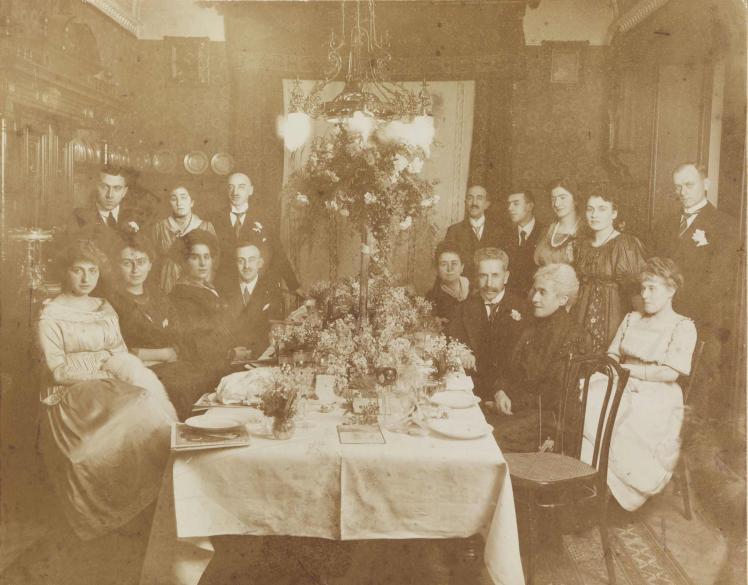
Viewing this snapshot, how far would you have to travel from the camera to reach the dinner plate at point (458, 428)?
2.79m

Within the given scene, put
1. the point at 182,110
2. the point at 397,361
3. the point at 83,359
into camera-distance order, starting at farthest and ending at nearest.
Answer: the point at 182,110
the point at 83,359
the point at 397,361

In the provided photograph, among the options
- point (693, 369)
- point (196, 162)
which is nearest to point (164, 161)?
Answer: point (196, 162)

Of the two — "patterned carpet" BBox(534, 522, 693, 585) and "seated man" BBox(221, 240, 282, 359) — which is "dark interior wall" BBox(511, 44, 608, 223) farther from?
"patterned carpet" BBox(534, 522, 693, 585)

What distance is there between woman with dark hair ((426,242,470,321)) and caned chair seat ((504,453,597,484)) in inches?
36.3

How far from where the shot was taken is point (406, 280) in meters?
3.89

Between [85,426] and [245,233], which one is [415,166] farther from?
[85,426]

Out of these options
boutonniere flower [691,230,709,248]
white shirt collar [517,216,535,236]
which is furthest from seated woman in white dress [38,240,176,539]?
boutonniere flower [691,230,709,248]

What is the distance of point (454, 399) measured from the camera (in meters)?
3.33

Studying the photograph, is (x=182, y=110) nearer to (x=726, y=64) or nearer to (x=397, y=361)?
(x=397, y=361)

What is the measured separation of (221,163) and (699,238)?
2.59 meters

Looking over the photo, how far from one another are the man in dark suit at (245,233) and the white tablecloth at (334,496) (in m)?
1.28

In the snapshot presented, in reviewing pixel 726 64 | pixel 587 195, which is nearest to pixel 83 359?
pixel 587 195

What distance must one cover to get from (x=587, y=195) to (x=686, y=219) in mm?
529

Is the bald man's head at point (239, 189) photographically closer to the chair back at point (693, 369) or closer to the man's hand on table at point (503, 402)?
the man's hand on table at point (503, 402)
